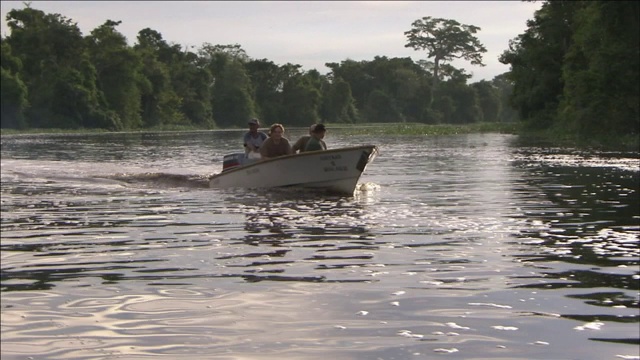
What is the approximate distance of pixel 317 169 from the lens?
67.8 feet

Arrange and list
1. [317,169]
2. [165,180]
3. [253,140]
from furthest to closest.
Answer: [165,180] → [253,140] → [317,169]

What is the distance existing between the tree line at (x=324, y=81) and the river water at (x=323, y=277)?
3069 cm

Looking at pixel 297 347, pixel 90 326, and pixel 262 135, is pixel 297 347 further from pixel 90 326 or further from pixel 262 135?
pixel 262 135

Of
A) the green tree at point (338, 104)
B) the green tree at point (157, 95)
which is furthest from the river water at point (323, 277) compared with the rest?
the green tree at point (338, 104)

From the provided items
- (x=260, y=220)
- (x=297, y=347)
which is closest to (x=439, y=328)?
(x=297, y=347)

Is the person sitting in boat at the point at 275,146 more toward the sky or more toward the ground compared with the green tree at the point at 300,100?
more toward the ground

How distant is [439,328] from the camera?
735cm

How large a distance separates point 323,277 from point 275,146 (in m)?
11.9

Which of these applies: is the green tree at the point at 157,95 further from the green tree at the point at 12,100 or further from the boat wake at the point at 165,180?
the boat wake at the point at 165,180

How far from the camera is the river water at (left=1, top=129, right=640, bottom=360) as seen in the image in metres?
6.96

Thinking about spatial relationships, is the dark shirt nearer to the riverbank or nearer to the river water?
the river water

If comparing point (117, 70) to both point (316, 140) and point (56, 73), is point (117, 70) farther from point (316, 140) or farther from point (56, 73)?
point (316, 140)

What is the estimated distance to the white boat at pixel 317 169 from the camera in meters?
20.5

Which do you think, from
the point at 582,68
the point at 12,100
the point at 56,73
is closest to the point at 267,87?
the point at 56,73
